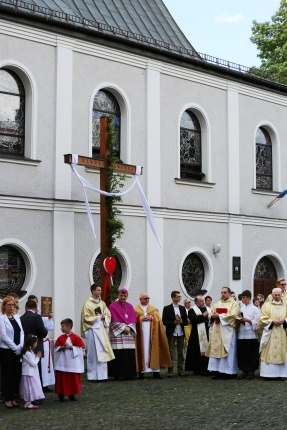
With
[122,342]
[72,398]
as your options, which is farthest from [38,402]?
[122,342]

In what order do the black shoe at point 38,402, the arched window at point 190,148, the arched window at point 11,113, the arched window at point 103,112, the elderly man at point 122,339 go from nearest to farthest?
the black shoe at point 38,402, the elderly man at point 122,339, the arched window at point 11,113, the arched window at point 103,112, the arched window at point 190,148

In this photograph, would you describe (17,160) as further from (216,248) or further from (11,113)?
(216,248)

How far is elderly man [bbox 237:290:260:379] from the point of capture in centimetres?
1638

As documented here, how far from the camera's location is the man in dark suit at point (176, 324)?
1712cm

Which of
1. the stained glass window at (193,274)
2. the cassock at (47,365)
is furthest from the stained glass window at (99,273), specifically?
the cassock at (47,365)

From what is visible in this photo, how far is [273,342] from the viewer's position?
16078mm

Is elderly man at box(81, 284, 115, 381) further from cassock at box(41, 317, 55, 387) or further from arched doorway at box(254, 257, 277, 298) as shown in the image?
arched doorway at box(254, 257, 277, 298)

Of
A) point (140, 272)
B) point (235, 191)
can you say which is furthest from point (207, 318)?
point (235, 191)

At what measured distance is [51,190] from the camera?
18828 mm

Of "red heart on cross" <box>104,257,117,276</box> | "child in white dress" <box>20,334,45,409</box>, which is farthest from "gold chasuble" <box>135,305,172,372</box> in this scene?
"child in white dress" <box>20,334,45,409</box>

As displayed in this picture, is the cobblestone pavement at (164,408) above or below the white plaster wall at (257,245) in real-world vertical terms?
below

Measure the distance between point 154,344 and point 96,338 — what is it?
4.73 feet

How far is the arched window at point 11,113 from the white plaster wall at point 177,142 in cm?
422

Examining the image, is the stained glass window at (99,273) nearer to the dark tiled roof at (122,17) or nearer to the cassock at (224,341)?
the cassock at (224,341)
